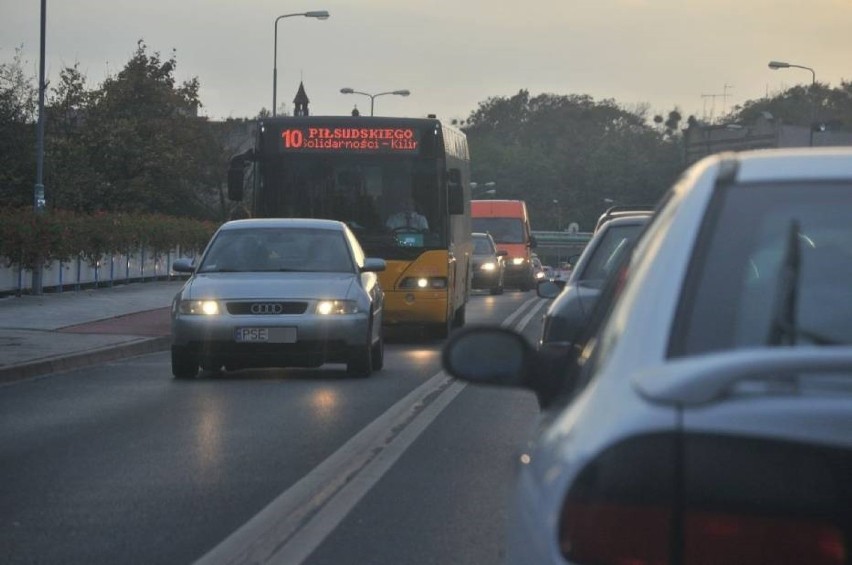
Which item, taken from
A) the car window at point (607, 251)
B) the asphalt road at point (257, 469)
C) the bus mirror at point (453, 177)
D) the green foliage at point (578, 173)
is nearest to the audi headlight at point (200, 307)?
the asphalt road at point (257, 469)

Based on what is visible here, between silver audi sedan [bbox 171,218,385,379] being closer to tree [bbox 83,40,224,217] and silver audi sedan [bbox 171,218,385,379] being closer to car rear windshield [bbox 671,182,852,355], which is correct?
car rear windshield [bbox 671,182,852,355]

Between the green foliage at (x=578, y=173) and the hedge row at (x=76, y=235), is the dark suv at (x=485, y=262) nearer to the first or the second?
the hedge row at (x=76, y=235)

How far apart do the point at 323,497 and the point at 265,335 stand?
24.7 ft

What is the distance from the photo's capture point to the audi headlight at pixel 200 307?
16547 millimetres

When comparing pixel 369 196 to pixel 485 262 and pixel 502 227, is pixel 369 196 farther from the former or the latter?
pixel 502 227

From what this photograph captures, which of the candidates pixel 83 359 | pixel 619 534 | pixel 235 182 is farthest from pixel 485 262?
pixel 619 534

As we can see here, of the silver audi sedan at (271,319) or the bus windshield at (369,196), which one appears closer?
the silver audi sedan at (271,319)

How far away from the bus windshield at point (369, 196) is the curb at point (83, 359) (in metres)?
2.53

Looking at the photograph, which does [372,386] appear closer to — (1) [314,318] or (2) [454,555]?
(1) [314,318]

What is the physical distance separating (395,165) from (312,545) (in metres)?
16.6

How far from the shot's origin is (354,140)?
24.0m

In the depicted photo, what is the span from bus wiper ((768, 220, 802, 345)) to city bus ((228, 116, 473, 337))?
66.6 feet

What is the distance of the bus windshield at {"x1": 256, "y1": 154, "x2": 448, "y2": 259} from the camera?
2383cm

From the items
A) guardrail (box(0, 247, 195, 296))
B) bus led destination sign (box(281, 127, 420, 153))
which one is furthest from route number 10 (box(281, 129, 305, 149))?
guardrail (box(0, 247, 195, 296))
